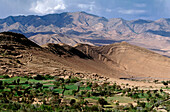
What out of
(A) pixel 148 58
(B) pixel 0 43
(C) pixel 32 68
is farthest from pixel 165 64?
(B) pixel 0 43

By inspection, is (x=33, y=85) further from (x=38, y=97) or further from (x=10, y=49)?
(x=10, y=49)

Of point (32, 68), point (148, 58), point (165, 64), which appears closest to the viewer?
point (32, 68)

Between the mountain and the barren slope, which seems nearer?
the mountain

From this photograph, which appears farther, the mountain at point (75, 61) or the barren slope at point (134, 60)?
the barren slope at point (134, 60)

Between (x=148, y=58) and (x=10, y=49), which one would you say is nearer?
(x=10, y=49)

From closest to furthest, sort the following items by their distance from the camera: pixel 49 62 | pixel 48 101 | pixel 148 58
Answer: pixel 48 101
pixel 49 62
pixel 148 58

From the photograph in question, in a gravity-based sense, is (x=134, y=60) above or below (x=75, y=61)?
above

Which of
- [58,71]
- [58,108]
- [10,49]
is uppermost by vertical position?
[10,49]

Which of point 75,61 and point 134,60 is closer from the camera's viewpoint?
point 75,61
